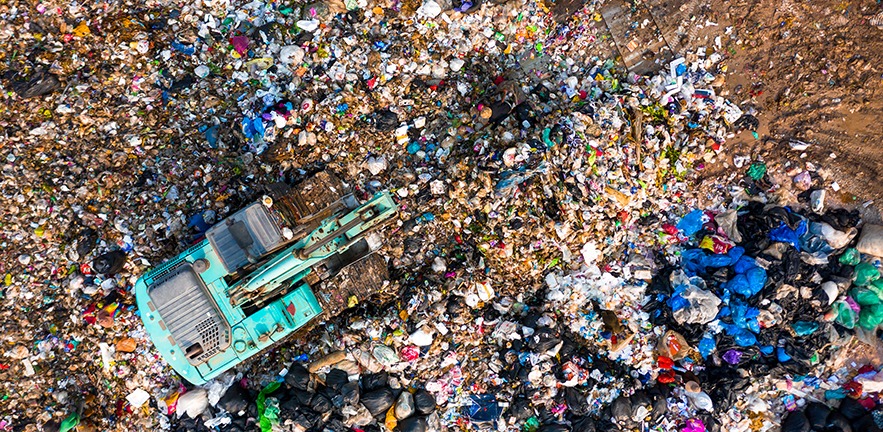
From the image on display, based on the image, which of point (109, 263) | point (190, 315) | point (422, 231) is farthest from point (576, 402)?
point (109, 263)

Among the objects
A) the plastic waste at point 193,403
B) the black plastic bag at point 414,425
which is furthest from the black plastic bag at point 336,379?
the plastic waste at point 193,403

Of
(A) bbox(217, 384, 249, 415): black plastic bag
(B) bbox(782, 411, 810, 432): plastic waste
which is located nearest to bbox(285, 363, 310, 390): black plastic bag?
(A) bbox(217, 384, 249, 415): black plastic bag

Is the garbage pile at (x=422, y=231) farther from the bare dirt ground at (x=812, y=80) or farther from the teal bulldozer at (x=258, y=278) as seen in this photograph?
the teal bulldozer at (x=258, y=278)

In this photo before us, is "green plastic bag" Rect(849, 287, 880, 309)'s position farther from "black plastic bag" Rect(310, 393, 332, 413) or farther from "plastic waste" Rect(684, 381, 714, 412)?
"black plastic bag" Rect(310, 393, 332, 413)

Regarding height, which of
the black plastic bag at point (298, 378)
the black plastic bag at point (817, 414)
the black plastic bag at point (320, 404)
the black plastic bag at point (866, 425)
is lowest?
the black plastic bag at point (866, 425)

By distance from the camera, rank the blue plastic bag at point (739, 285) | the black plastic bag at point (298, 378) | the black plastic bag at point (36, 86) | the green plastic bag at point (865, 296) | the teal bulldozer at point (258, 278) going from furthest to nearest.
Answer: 1. the black plastic bag at point (36, 86)
2. the green plastic bag at point (865, 296)
3. the blue plastic bag at point (739, 285)
4. the black plastic bag at point (298, 378)
5. the teal bulldozer at point (258, 278)

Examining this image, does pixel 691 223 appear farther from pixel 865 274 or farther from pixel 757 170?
pixel 865 274
